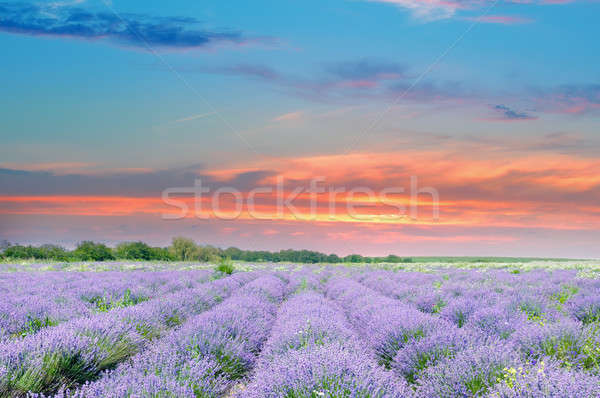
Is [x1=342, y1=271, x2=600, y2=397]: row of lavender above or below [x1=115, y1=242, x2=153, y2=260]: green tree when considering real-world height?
above

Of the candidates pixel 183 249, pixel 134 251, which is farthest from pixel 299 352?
pixel 183 249

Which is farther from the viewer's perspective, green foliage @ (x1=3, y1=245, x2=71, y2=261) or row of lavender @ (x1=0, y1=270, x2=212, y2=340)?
green foliage @ (x1=3, y1=245, x2=71, y2=261)

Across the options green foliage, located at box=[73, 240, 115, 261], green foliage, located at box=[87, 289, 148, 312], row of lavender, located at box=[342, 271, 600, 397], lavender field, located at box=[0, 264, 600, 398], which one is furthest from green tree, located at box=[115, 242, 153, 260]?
row of lavender, located at box=[342, 271, 600, 397]

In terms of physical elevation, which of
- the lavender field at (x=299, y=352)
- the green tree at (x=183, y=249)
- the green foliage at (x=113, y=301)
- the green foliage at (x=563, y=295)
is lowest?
the green tree at (x=183, y=249)

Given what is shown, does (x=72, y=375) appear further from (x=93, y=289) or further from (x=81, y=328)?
(x=93, y=289)

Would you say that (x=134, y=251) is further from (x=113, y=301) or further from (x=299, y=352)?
(x=299, y=352)

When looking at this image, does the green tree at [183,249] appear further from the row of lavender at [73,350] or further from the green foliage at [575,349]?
the green foliage at [575,349]

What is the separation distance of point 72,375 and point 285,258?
1655 inches

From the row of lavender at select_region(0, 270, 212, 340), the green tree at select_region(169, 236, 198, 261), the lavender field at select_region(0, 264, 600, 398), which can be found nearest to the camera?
the lavender field at select_region(0, 264, 600, 398)

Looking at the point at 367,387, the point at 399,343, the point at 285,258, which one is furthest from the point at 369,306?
the point at 285,258

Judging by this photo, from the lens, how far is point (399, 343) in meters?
4.44

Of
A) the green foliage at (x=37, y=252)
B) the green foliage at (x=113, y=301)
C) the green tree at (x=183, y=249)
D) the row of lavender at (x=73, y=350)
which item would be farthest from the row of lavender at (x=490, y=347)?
the green tree at (x=183, y=249)

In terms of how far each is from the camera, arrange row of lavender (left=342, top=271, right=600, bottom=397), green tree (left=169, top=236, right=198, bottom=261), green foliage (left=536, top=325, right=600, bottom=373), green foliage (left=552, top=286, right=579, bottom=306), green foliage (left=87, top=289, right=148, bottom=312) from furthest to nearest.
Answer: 1. green tree (left=169, top=236, right=198, bottom=261)
2. green foliage (left=552, top=286, right=579, bottom=306)
3. green foliage (left=87, top=289, right=148, bottom=312)
4. green foliage (left=536, top=325, right=600, bottom=373)
5. row of lavender (left=342, top=271, right=600, bottom=397)

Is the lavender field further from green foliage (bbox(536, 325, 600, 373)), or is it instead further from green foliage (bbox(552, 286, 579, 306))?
green foliage (bbox(552, 286, 579, 306))
